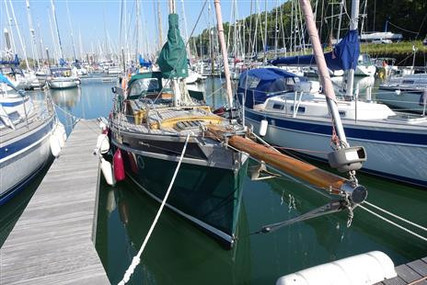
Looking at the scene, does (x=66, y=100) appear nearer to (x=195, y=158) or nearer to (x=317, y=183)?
(x=195, y=158)

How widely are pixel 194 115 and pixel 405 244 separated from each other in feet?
17.2

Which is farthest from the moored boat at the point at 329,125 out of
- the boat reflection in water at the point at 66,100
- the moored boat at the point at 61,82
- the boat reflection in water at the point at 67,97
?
the moored boat at the point at 61,82

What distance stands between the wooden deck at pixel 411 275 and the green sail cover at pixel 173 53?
660 cm

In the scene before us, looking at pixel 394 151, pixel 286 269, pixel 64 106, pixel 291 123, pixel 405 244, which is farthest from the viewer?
pixel 64 106

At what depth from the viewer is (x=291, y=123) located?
11.8 m

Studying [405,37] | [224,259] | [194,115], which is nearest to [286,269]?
[224,259]

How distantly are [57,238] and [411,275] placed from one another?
5.10 metres

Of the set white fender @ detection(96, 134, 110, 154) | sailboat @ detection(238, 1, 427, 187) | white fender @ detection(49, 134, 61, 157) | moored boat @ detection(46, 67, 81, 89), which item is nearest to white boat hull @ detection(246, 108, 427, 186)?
sailboat @ detection(238, 1, 427, 187)

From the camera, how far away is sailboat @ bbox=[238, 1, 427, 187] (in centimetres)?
909

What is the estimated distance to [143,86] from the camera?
1148 cm

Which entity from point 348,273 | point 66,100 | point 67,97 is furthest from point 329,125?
point 67,97

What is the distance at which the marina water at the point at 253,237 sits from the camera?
6.52 meters

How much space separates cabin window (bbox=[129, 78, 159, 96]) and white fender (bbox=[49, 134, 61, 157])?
3069 millimetres

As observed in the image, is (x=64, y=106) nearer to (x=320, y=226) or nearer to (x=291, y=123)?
(x=291, y=123)
